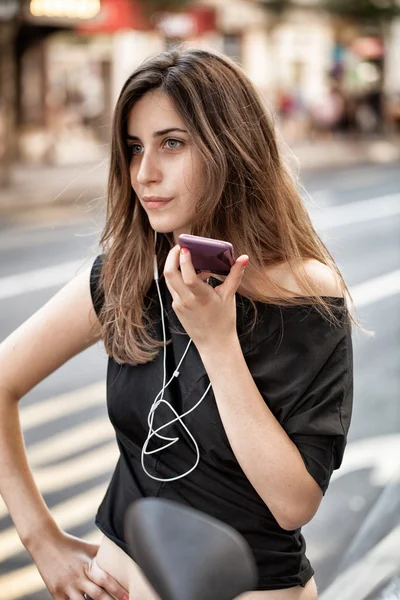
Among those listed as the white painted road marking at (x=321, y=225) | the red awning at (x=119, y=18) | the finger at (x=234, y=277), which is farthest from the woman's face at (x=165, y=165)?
the red awning at (x=119, y=18)

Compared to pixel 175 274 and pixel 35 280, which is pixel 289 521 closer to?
pixel 175 274

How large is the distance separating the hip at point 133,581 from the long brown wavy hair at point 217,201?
0.38m

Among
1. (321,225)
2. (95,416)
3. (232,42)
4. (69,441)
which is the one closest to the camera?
(69,441)

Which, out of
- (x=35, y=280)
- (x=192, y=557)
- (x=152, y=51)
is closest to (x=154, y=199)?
(x=192, y=557)

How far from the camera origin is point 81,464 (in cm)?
518

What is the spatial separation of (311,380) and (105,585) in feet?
1.97

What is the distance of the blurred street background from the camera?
4.54 m

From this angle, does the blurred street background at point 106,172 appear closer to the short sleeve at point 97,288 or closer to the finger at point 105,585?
the short sleeve at point 97,288

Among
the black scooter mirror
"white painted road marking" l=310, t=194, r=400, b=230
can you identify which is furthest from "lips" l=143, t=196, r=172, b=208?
"white painted road marking" l=310, t=194, r=400, b=230

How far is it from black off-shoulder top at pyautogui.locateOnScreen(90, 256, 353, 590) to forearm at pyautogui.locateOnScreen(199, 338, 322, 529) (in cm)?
Answer: 5

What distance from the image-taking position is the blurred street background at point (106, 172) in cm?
454

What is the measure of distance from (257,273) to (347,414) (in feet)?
1.07

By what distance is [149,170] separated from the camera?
187 centimetres

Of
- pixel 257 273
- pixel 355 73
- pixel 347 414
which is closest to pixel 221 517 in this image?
pixel 347 414
